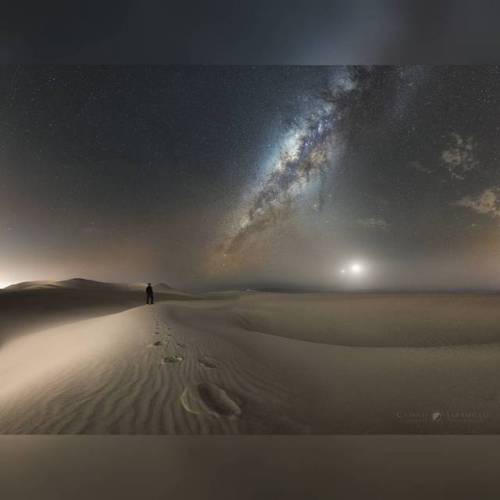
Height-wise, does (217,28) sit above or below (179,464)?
above

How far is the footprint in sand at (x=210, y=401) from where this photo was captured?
291 centimetres

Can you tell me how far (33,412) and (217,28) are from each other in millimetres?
3946

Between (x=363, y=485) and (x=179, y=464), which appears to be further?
(x=179, y=464)

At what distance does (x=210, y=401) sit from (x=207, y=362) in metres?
1.42

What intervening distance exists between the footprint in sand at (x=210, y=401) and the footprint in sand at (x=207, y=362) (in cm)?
78

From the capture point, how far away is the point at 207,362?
458cm

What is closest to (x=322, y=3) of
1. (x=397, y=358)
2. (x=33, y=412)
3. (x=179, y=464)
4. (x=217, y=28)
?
(x=217, y=28)

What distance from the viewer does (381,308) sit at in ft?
47.3

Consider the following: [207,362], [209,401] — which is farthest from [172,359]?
[209,401]

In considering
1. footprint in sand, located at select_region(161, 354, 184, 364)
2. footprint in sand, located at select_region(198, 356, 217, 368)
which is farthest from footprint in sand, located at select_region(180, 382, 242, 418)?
footprint in sand, located at select_region(161, 354, 184, 364)

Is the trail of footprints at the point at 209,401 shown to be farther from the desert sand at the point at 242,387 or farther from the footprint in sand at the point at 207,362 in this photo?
the footprint in sand at the point at 207,362

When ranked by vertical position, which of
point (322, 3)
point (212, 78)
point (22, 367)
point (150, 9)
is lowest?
point (22, 367)

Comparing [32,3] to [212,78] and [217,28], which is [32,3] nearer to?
[217,28]

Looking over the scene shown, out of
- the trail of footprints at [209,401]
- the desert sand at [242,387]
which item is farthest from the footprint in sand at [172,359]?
the trail of footprints at [209,401]
